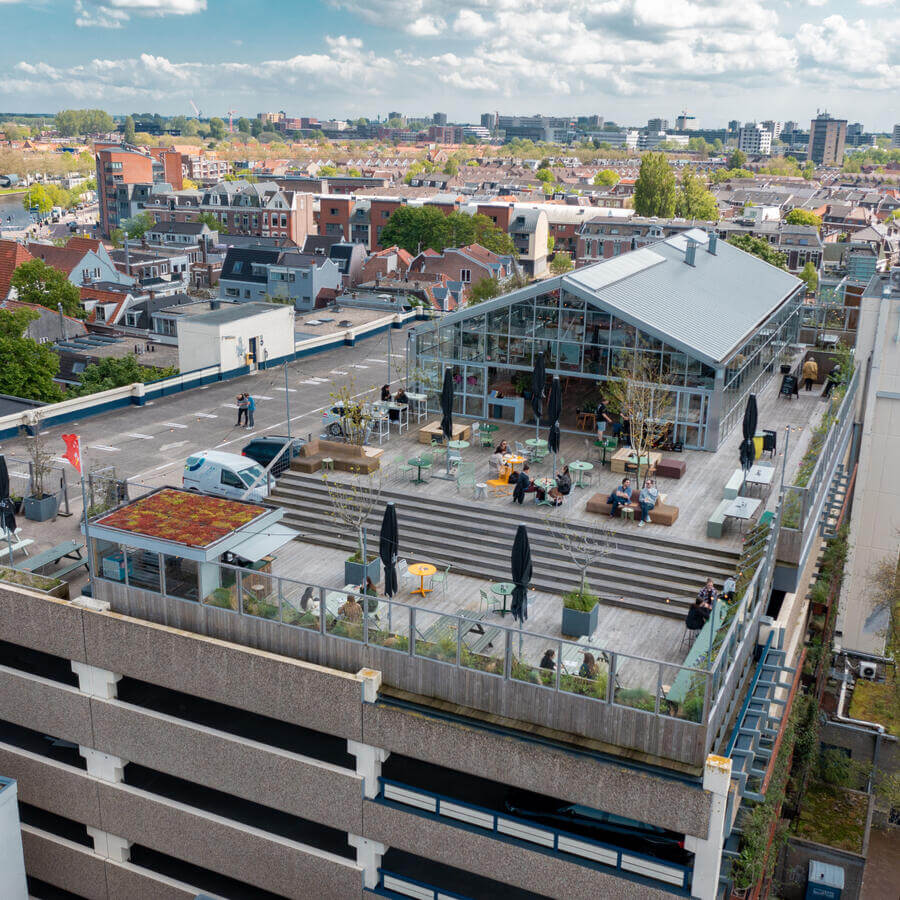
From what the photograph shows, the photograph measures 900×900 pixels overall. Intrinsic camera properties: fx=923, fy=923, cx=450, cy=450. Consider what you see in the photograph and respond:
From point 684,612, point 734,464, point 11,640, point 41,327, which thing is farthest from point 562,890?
point 41,327

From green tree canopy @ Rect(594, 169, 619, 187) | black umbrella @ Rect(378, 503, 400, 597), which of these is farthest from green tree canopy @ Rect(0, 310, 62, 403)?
green tree canopy @ Rect(594, 169, 619, 187)

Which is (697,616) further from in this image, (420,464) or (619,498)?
(420,464)

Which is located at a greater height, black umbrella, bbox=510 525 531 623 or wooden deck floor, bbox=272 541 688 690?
black umbrella, bbox=510 525 531 623

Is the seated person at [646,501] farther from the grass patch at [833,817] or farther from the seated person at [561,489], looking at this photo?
the grass patch at [833,817]

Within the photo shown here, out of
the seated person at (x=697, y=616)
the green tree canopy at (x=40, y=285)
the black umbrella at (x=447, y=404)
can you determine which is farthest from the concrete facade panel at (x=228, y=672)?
the green tree canopy at (x=40, y=285)

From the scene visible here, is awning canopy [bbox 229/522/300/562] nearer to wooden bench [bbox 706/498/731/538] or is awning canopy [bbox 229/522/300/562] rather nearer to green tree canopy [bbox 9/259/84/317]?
wooden bench [bbox 706/498/731/538]

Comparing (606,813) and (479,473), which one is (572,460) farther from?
(606,813)
